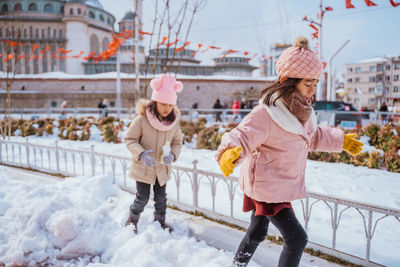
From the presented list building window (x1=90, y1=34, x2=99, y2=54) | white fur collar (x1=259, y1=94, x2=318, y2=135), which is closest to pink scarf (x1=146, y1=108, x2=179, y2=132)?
white fur collar (x1=259, y1=94, x2=318, y2=135)

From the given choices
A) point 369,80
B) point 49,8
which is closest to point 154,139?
point 49,8

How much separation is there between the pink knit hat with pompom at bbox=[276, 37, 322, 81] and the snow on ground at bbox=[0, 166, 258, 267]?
152cm

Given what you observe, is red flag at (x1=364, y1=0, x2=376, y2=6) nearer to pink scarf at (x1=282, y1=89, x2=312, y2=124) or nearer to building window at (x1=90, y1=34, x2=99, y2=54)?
pink scarf at (x1=282, y1=89, x2=312, y2=124)

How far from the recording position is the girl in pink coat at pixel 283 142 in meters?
1.76

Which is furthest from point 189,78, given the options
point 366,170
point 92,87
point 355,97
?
point 355,97

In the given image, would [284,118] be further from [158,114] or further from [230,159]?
[158,114]

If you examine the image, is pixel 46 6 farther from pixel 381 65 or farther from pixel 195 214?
pixel 381 65

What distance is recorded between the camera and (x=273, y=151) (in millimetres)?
1797

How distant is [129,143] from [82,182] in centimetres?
185

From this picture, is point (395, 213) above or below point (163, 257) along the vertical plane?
above

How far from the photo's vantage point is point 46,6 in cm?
4059

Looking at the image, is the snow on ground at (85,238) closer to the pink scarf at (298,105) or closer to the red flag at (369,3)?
the pink scarf at (298,105)

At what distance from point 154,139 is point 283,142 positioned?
147 centimetres

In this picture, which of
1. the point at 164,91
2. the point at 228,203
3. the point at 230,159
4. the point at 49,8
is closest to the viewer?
the point at 230,159
